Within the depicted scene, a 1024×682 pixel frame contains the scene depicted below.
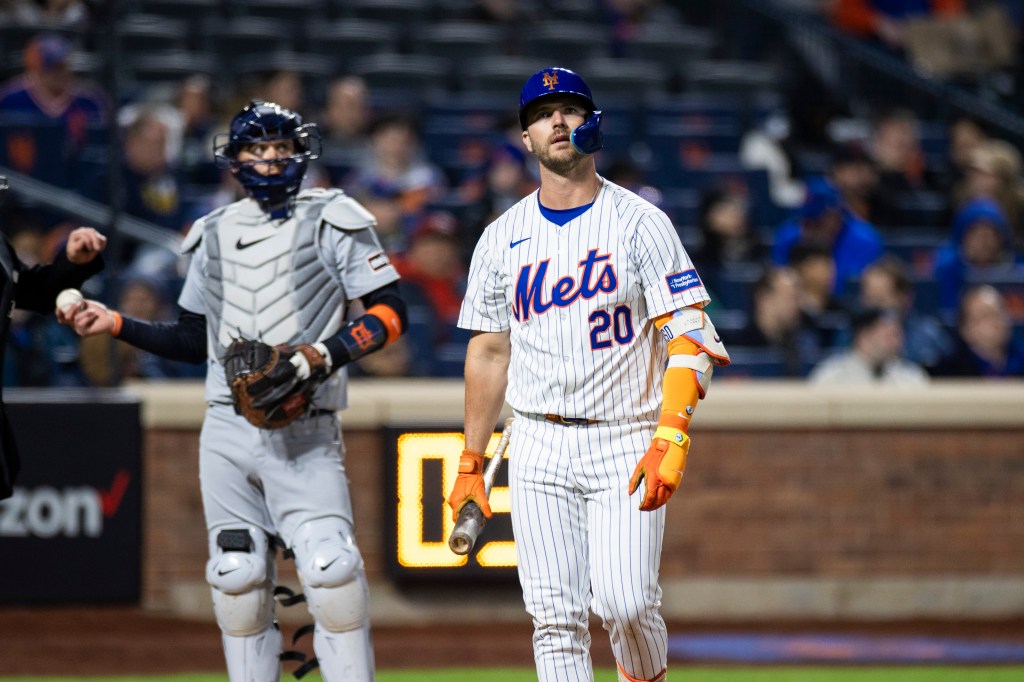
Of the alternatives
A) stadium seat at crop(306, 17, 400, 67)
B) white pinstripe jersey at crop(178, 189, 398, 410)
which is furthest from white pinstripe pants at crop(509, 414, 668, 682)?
stadium seat at crop(306, 17, 400, 67)

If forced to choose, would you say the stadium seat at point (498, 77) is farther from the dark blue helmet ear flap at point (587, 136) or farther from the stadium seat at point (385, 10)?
the dark blue helmet ear flap at point (587, 136)

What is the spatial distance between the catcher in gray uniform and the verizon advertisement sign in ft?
7.68

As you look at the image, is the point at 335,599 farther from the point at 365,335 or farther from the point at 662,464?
the point at 662,464

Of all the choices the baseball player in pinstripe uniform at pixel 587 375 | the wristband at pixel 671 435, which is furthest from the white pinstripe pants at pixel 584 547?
the wristband at pixel 671 435

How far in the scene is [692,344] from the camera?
4.09m

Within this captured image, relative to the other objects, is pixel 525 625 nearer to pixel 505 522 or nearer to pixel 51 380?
pixel 505 522

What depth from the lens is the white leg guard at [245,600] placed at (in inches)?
182

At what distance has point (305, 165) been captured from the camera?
483cm

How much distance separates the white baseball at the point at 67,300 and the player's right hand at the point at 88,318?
0.04 feet

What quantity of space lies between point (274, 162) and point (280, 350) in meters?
0.63

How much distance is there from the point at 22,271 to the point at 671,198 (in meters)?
6.35

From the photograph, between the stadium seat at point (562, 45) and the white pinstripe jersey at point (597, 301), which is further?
the stadium seat at point (562, 45)

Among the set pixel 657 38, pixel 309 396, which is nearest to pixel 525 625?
pixel 309 396

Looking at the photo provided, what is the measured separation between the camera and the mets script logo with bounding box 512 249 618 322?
4184 mm
